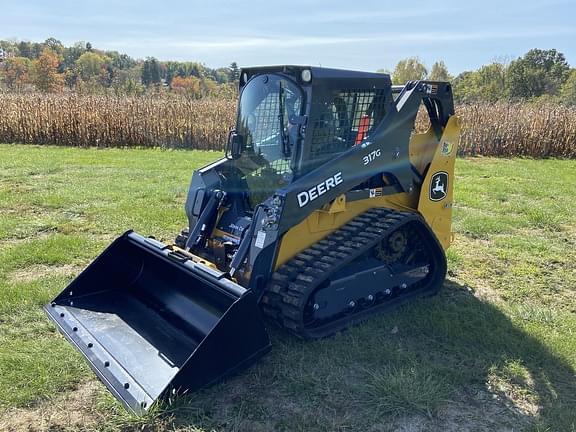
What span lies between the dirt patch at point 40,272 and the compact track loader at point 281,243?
1.04 metres

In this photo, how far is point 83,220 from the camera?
6.64 meters

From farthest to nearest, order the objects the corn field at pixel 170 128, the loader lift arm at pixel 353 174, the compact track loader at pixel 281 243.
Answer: the corn field at pixel 170 128, the loader lift arm at pixel 353 174, the compact track loader at pixel 281 243

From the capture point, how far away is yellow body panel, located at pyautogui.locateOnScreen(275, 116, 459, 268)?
3.88 meters

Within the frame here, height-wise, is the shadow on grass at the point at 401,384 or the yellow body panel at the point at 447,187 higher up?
the yellow body panel at the point at 447,187

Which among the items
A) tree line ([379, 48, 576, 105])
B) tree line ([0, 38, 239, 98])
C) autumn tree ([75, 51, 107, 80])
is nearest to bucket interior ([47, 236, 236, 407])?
tree line ([0, 38, 239, 98])

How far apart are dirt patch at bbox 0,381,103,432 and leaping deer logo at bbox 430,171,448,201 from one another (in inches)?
125

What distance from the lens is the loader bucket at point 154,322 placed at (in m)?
2.92

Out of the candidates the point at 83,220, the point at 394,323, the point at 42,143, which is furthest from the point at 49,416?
the point at 42,143

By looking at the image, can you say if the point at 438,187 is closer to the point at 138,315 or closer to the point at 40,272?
the point at 138,315

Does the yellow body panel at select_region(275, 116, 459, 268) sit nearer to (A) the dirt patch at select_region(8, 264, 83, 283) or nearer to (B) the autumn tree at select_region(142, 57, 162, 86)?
(A) the dirt patch at select_region(8, 264, 83, 283)

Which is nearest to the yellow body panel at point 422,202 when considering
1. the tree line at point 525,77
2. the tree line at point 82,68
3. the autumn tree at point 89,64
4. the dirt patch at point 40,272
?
the dirt patch at point 40,272

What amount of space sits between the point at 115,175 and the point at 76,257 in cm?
475

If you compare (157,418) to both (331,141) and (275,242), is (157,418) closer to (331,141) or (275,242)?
(275,242)

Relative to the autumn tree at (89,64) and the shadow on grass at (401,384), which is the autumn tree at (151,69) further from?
the shadow on grass at (401,384)
